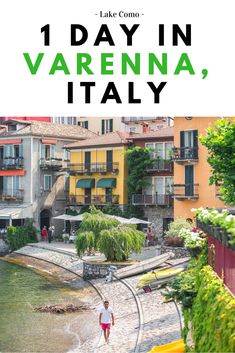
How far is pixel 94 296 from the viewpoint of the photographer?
96.7 ft

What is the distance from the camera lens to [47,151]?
57.1 meters

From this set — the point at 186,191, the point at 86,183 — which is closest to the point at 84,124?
the point at 86,183

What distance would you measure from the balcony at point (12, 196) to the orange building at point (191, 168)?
57.0 ft

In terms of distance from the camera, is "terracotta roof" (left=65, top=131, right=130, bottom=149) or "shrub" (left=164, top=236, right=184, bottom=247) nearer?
"shrub" (left=164, top=236, right=184, bottom=247)

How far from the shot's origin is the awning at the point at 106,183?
52.1 meters

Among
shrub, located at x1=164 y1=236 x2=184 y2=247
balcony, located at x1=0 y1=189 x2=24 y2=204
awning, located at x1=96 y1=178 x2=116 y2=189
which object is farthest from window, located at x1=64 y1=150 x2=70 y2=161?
shrub, located at x1=164 y1=236 x2=184 y2=247

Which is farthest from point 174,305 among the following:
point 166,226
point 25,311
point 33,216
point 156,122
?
point 156,122

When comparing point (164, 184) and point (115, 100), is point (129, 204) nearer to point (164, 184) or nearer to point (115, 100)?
point (164, 184)

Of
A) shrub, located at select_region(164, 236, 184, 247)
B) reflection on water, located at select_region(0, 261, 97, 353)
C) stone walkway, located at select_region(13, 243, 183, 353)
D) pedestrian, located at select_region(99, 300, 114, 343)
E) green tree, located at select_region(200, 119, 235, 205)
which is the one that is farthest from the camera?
shrub, located at select_region(164, 236, 184, 247)

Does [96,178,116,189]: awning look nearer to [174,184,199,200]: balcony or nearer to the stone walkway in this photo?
[174,184,199,200]: balcony

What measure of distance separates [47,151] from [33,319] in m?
33.4

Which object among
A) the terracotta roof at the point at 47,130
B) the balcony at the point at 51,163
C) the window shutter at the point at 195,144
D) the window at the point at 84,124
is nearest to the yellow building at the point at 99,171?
the balcony at the point at 51,163

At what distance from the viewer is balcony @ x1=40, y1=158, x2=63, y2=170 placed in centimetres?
5609

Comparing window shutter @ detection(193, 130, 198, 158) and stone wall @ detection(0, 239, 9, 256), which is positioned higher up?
window shutter @ detection(193, 130, 198, 158)
